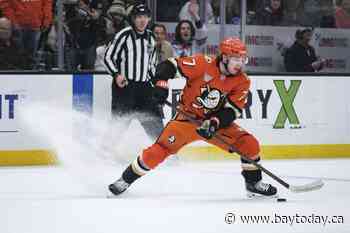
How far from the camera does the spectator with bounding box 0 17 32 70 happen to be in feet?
25.4

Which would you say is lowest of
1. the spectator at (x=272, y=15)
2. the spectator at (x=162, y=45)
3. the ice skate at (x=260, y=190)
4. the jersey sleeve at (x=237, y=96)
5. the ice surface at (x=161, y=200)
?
the ice surface at (x=161, y=200)

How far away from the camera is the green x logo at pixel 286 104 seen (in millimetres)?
8273

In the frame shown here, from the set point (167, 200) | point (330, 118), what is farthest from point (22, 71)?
point (330, 118)

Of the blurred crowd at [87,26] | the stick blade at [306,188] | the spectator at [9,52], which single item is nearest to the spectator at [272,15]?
the blurred crowd at [87,26]

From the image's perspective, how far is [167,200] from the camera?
6.16m

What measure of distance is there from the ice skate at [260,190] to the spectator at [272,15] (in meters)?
3.10

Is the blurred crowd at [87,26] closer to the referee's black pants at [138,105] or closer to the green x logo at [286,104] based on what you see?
the referee's black pants at [138,105]

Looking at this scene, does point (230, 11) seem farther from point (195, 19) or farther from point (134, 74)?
point (134, 74)

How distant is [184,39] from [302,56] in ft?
4.25

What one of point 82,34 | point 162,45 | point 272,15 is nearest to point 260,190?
point 162,45

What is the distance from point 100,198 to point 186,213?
0.75 m

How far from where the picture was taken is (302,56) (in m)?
8.89

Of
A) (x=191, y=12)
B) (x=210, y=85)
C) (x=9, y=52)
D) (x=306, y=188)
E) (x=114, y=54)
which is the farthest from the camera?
(x=191, y=12)

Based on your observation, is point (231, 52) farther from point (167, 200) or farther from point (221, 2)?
point (221, 2)
